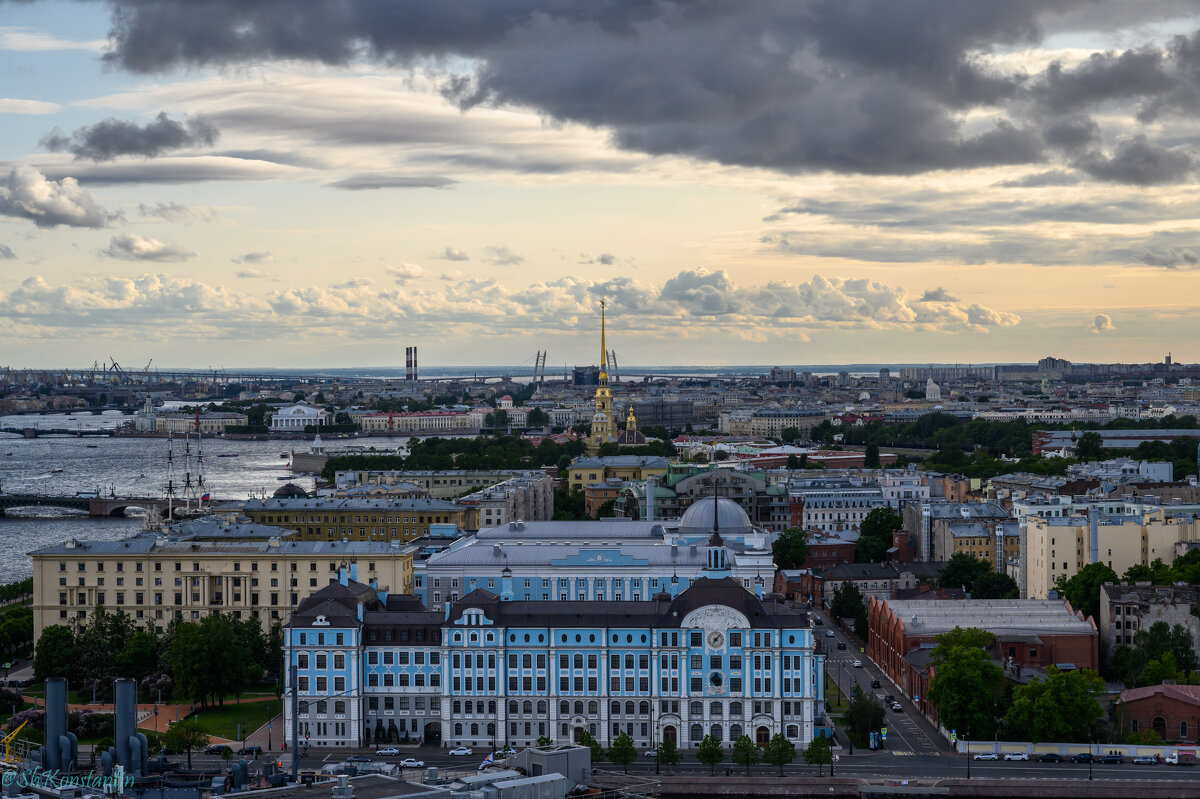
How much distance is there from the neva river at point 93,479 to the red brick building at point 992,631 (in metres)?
40.5

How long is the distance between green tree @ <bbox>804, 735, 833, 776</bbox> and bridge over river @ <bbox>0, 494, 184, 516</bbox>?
7096 cm

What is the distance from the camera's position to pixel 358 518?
253 feet

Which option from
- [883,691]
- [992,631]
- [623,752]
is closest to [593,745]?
[623,752]

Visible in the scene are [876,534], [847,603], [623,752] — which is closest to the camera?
[623,752]

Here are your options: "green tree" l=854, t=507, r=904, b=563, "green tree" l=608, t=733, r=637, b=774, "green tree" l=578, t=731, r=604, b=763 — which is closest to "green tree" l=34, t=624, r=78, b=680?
"green tree" l=578, t=731, r=604, b=763

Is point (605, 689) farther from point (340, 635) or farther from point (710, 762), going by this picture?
point (340, 635)

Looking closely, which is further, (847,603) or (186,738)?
(847,603)

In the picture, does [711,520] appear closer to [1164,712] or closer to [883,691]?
[883,691]

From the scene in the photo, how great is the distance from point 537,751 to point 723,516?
30.7 metres

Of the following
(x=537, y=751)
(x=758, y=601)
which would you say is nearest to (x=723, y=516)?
(x=758, y=601)

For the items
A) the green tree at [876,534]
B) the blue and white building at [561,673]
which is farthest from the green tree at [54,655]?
the green tree at [876,534]

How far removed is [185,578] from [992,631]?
25.5 meters

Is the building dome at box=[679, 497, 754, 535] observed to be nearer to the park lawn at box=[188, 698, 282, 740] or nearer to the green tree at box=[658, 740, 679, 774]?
the park lawn at box=[188, 698, 282, 740]

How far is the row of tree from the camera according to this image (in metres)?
46.7
